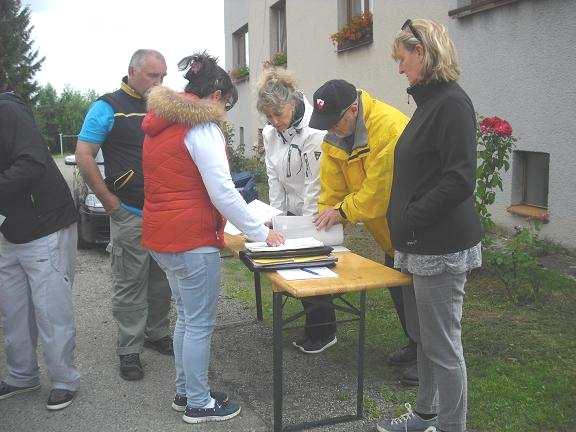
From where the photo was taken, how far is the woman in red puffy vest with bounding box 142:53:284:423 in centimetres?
298

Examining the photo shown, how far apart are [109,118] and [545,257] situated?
14.3 ft

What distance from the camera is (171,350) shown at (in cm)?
427

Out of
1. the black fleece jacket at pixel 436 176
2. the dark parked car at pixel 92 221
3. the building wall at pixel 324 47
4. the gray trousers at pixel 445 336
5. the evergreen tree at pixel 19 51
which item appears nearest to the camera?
the black fleece jacket at pixel 436 176

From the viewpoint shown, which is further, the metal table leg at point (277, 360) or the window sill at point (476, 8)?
the window sill at point (476, 8)

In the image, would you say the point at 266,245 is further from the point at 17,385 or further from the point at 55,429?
the point at 17,385

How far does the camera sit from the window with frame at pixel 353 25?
9906 millimetres

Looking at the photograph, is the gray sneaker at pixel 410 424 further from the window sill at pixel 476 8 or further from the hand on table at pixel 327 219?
the window sill at pixel 476 8

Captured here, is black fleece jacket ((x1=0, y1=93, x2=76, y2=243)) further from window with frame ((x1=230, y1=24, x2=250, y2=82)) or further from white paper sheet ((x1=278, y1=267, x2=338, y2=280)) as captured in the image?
window with frame ((x1=230, y1=24, x2=250, y2=82))

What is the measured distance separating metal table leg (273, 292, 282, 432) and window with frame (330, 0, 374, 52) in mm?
7610

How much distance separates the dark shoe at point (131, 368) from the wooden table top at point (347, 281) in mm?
1314

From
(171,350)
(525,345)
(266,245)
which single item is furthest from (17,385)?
(525,345)

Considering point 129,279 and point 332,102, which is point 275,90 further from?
point 129,279

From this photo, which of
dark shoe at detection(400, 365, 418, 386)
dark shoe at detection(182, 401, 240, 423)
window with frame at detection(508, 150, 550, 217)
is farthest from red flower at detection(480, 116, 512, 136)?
dark shoe at detection(182, 401, 240, 423)

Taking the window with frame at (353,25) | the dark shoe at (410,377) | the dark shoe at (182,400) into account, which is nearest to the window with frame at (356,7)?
the window with frame at (353,25)
